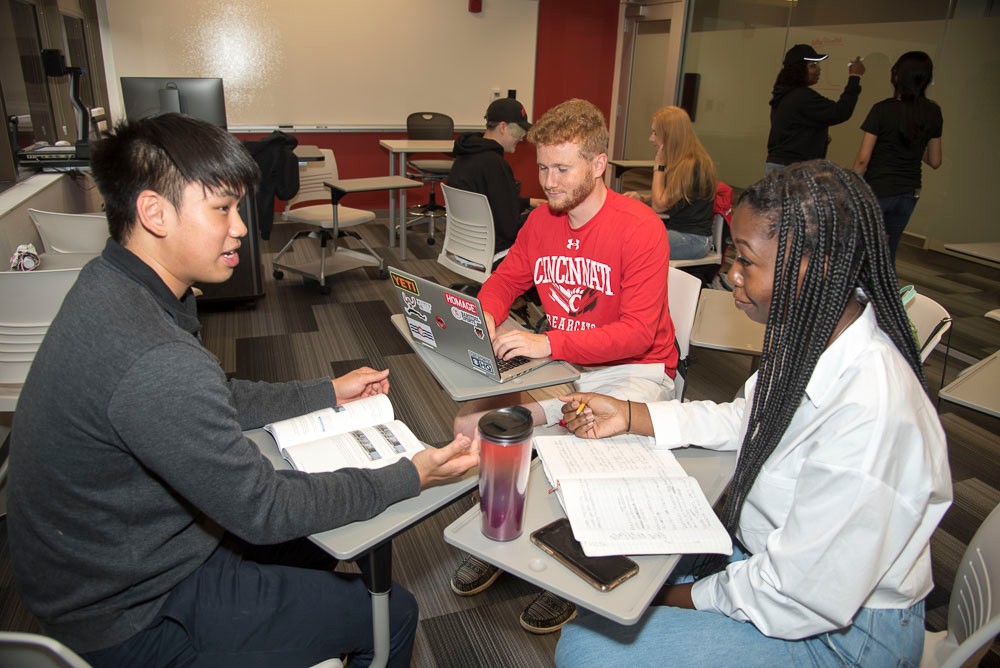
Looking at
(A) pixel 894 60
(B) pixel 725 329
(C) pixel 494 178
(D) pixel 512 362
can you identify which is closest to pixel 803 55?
(A) pixel 894 60

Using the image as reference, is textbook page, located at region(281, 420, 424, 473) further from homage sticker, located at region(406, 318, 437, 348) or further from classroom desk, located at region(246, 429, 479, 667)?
homage sticker, located at region(406, 318, 437, 348)

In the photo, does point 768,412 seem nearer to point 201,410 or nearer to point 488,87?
point 201,410

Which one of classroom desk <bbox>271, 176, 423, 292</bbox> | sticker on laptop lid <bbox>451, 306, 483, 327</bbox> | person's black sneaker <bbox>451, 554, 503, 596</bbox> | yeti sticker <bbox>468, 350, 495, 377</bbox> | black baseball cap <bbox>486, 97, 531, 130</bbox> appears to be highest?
black baseball cap <bbox>486, 97, 531, 130</bbox>

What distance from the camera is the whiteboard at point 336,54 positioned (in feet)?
19.1

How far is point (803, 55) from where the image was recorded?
444cm

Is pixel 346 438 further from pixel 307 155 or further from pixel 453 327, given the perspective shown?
pixel 307 155

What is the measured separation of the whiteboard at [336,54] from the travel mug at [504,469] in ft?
19.9

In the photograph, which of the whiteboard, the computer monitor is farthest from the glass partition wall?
the computer monitor

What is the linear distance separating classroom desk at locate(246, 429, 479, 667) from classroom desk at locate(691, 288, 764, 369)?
1.40m

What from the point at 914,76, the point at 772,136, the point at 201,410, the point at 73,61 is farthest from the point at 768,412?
the point at 73,61

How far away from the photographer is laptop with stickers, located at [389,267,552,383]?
4.93 feet

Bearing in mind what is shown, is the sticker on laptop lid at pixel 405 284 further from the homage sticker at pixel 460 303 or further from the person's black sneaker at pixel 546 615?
the person's black sneaker at pixel 546 615

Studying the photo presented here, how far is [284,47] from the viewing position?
20.1 feet

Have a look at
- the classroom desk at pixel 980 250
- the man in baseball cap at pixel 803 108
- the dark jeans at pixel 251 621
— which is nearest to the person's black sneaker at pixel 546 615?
the dark jeans at pixel 251 621
